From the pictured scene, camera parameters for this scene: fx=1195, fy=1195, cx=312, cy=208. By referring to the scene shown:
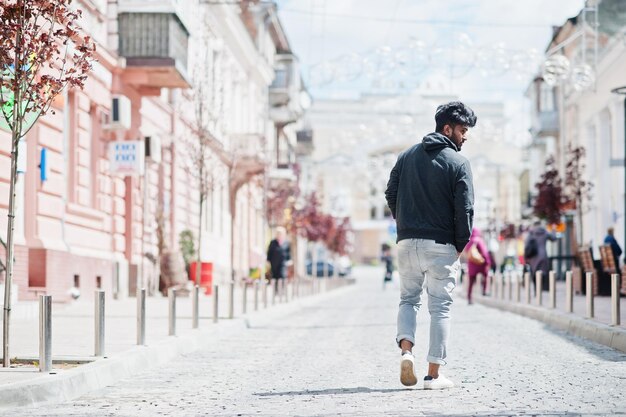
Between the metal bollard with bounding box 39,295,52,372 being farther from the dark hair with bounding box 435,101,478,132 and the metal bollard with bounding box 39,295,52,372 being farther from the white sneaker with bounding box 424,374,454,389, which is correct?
the dark hair with bounding box 435,101,478,132

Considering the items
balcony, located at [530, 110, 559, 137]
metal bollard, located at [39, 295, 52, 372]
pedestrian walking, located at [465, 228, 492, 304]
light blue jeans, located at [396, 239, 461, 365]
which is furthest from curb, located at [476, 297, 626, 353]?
balcony, located at [530, 110, 559, 137]

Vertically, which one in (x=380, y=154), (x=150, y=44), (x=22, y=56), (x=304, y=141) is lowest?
(x=22, y=56)

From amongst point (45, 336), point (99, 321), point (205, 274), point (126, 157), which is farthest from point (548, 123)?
point (45, 336)

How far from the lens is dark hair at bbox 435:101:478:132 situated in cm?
852

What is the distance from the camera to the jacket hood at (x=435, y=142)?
8375 mm

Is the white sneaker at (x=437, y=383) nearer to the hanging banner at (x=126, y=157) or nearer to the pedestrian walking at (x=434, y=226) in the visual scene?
the pedestrian walking at (x=434, y=226)

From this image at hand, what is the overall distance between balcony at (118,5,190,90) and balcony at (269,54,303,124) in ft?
106

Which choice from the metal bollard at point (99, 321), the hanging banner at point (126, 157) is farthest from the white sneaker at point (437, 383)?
the hanging banner at point (126, 157)

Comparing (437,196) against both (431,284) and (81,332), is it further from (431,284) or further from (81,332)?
(81,332)

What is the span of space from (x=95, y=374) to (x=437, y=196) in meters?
2.93

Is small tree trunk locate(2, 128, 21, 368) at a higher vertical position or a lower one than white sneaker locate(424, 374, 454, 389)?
higher

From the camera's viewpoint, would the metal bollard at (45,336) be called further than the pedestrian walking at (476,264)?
No

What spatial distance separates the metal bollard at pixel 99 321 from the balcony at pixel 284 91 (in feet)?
158

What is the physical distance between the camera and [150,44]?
24938mm
